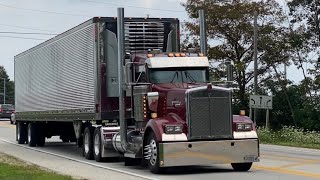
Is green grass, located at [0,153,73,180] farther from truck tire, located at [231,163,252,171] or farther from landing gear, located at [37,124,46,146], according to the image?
landing gear, located at [37,124,46,146]

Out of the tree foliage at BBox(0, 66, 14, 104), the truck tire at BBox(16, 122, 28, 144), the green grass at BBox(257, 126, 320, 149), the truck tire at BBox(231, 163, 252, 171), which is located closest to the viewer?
the truck tire at BBox(231, 163, 252, 171)

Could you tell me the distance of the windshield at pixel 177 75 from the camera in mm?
15531

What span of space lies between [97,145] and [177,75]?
432cm

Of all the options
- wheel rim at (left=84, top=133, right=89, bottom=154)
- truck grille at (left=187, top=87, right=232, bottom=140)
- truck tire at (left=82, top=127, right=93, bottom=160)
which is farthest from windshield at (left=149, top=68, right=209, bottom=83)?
wheel rim at (left=84, top=133, right=89, bottom=154)

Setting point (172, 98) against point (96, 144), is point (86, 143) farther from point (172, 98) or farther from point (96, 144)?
point (172, 98)

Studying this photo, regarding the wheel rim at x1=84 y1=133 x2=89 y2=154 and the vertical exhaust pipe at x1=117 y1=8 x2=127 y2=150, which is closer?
the vertical exhaust pipe at x1=117 y1=8 x2=127 y2=150

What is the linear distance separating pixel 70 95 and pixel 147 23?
4304mm

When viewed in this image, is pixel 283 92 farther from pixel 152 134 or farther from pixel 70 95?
pixel 152 134

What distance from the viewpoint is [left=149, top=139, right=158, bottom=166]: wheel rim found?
46.8 ft

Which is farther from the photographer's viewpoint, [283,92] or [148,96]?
[283,92]

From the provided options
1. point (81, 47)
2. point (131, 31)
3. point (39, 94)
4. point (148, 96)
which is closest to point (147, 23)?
point (131, 31)

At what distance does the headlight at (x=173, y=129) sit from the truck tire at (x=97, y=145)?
183 inches

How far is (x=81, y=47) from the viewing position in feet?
63.9

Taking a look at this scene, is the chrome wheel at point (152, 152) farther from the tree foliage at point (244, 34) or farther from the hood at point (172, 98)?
the tree foliage at point (244, 34)
